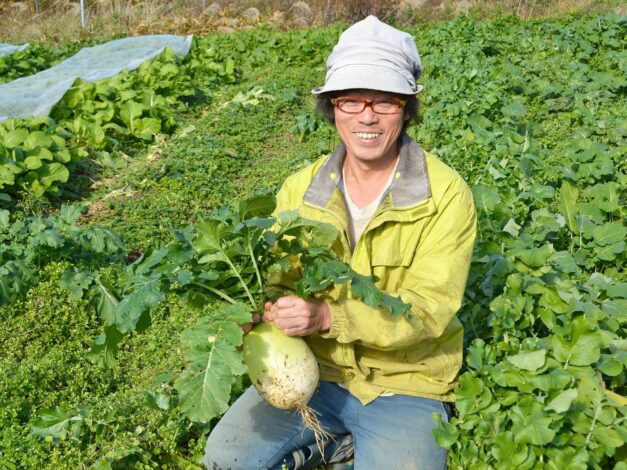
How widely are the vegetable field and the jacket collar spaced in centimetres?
24

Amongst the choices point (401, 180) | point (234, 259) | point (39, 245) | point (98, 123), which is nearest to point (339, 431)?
point (234, 259)

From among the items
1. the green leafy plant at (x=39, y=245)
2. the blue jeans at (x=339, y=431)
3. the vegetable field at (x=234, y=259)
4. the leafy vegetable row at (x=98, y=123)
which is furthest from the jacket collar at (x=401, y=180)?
the leafy vegetable row at (x=98, y=123)

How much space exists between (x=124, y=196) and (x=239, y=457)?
4.50 meters

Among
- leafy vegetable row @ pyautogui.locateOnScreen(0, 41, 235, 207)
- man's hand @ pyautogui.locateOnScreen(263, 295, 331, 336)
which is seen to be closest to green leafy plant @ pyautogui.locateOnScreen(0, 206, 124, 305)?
leafy vegetable row @ pyautogui.locateOnScreen(0, 41, 235, 207)

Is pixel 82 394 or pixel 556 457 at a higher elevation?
pixel 556 457

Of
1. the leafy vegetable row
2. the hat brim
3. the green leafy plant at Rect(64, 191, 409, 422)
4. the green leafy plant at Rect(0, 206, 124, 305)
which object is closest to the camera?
the green leafy plant at Rect(64, 191, 409, 422)

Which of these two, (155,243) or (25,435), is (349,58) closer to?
(25,435)

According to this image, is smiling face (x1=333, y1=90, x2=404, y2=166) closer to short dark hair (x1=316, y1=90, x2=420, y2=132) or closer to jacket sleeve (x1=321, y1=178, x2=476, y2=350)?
short dark hair (x1=316, y1=90, x2=420, y2=132)

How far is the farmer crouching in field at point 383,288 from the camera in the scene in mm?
2770

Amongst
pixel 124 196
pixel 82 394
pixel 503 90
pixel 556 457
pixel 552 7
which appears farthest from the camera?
pixel 552 7

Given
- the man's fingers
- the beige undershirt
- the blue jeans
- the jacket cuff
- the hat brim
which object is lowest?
the blue jeans

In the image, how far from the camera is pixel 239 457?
119 inches

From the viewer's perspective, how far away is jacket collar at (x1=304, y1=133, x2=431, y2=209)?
2924mm

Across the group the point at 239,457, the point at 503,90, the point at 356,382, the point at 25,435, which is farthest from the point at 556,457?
the point at 503,90
